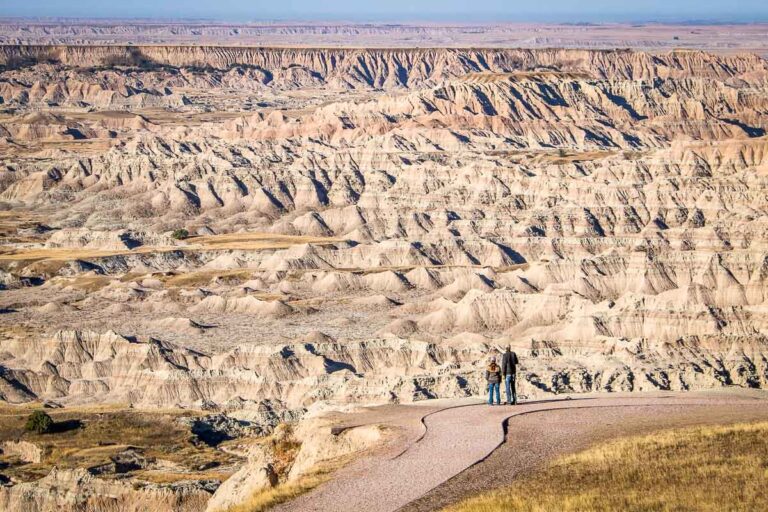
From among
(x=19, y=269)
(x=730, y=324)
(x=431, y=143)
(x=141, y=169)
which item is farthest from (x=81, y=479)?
(x=431, y=143)

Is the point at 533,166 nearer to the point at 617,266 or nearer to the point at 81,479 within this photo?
the point at 617,266

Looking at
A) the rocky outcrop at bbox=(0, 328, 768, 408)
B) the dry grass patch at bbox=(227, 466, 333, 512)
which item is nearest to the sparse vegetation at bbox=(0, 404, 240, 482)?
the rocky outcrop at bbox=(0, 328, 768, 408)

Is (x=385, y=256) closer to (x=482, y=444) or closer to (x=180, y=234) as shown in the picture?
(x=180, y=234)

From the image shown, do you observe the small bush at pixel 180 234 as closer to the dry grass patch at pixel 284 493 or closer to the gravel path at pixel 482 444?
the gravel path at pixel 482 444

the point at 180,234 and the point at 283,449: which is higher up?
the point at 180,234

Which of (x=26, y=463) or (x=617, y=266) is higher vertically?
(x=617, y=266)

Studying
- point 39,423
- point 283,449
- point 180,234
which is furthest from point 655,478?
point 180,234
